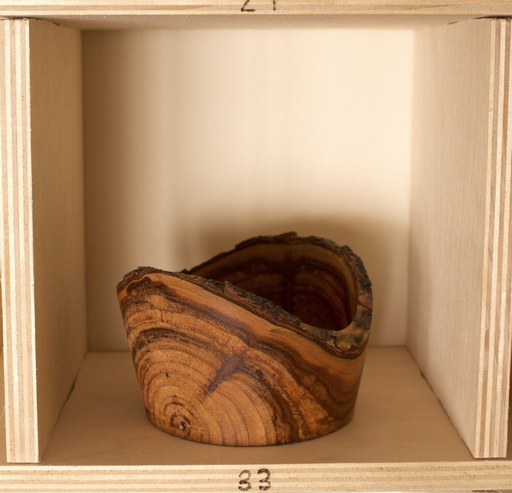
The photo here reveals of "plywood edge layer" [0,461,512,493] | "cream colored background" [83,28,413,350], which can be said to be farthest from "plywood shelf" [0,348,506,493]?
"cream colored background" [83,28,413,350]

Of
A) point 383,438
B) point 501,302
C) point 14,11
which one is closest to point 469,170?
point 501,302

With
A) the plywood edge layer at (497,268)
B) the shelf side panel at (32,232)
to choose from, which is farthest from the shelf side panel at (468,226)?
the shelf side panel at (32,232)

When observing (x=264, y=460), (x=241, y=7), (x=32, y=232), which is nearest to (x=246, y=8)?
(x=241, y=7)

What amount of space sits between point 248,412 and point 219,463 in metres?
0.05

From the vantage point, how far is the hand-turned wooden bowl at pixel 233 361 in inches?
26.4

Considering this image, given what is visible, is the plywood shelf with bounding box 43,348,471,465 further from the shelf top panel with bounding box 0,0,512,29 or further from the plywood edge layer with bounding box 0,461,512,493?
the shelf top panel with bounding box 0,0,512,29

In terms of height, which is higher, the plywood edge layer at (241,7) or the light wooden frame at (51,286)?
the plywood edge layer at (241,7)

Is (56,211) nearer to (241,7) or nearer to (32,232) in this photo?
(32,232)

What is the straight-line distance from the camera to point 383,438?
721mm

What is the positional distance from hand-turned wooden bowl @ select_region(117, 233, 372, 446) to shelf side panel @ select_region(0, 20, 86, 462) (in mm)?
66

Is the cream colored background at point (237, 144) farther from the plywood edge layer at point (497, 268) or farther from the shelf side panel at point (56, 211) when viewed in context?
the plywood edge layer at point (497, 268)

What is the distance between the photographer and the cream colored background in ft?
3.00

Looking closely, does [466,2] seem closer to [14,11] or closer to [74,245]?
[14,11]

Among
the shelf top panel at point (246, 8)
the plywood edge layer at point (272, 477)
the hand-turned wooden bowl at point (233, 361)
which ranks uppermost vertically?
the shelf top panel at point (246, 8)
